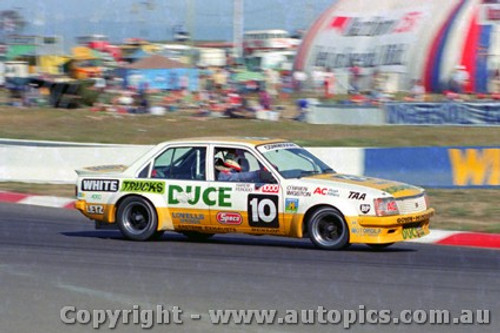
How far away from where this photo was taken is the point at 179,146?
11344 millimetres

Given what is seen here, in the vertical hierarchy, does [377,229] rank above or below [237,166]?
below

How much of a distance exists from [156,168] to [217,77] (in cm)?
2900

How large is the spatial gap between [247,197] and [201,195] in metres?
0.57

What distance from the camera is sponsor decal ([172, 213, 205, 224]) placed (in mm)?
10946

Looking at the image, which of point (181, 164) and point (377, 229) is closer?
point (377, 229)

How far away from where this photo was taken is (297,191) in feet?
34.4

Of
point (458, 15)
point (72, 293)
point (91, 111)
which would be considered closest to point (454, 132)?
point (91, 111)

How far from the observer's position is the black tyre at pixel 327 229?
1031 cm

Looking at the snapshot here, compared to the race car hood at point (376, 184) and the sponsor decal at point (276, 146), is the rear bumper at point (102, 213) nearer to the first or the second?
the sponsor decal at point (276, 146)

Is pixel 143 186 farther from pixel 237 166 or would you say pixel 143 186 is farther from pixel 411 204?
pixel 411 204

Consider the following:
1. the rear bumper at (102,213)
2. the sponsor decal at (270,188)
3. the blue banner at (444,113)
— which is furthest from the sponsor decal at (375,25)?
the sponsor decal at (270,188)

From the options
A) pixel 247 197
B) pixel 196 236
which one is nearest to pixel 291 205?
pixel 247 197

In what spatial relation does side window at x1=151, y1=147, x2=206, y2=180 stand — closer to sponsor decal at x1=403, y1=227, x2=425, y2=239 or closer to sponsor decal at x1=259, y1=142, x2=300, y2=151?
sponsor decal at x1=259, y1=142, x2=300, y2=151

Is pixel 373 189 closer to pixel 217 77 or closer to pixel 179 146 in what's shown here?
pixel 179 146
